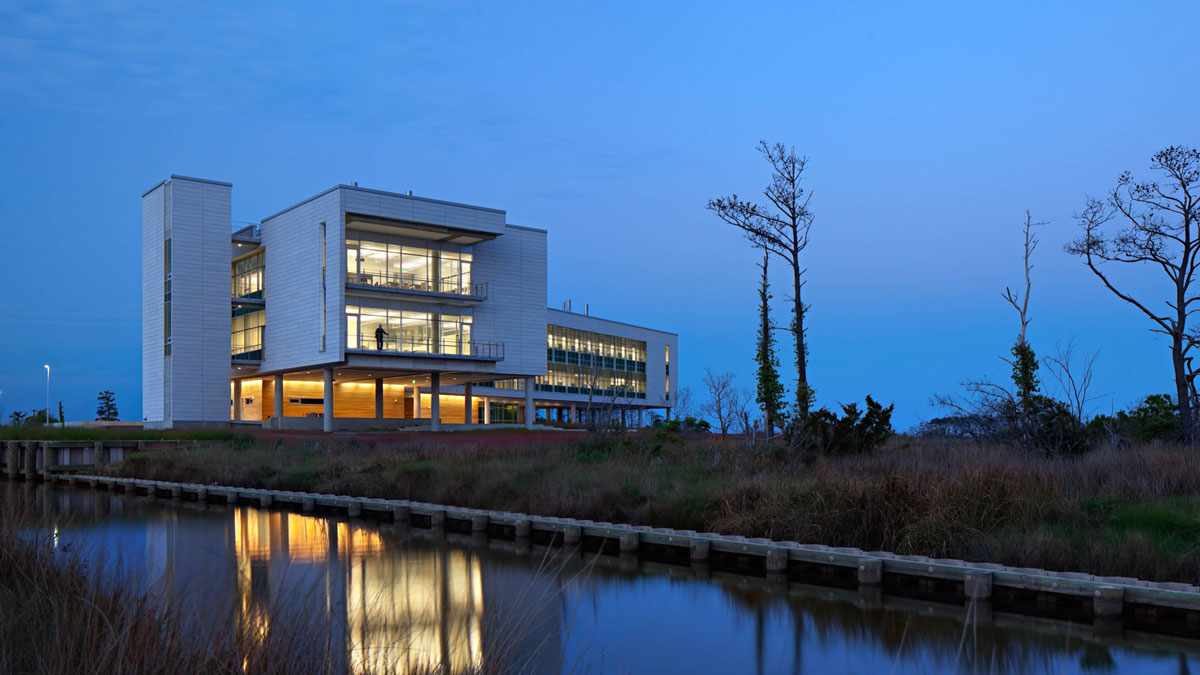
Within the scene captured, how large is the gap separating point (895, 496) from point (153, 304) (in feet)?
180

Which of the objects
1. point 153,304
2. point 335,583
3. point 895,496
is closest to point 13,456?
point 153,304

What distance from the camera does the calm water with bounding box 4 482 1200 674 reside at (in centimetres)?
765

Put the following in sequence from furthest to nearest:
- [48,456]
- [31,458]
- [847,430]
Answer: [31,458] < [48,456] < [847,430]

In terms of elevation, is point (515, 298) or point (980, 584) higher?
point (515, 298)

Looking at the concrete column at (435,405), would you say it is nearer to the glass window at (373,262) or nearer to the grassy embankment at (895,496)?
the glass window at (373,262)

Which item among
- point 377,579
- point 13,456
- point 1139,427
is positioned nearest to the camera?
point 377,579

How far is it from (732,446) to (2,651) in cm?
1772

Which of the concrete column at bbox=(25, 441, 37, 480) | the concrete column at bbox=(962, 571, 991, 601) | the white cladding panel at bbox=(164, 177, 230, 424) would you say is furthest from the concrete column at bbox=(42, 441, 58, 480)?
the concrete column at bbox=(962, 571, 991, 601)

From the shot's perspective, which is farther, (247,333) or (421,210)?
(247,333)

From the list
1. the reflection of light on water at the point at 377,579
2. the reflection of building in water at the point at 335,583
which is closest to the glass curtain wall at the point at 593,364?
the reflection of building in water at the point at 335,583

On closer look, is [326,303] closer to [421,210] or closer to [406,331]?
[406,331]

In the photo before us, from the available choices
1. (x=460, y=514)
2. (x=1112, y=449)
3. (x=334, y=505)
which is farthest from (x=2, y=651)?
(x=1112, y=449)

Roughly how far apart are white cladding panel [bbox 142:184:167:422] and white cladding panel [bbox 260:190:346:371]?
5822mm

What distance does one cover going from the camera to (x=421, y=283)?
5569 cm
